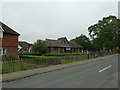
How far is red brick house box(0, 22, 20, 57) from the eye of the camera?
71.1 ft

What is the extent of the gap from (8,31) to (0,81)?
17.6 m

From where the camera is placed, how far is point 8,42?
2266cm

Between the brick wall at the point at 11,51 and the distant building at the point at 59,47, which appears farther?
the distant building at the point at 59,47

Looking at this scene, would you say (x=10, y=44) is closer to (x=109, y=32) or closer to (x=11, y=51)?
(x=11, y=51)

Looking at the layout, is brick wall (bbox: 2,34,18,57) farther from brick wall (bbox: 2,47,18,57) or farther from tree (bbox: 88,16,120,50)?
tree (bbox: 88,16,120,50)

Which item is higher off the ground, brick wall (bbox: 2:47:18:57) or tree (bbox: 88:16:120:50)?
tree (bbox: 88:16:120:50)

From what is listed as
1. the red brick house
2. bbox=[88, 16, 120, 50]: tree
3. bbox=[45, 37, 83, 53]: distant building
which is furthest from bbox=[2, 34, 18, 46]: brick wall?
bbox=[88, 16, 120, 50]: tree

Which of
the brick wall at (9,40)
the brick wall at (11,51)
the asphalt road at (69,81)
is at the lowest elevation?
the asphalt road at (69,81)

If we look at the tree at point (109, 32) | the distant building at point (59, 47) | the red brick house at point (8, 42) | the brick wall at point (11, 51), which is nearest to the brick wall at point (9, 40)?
the red brick house at point (8, 42)

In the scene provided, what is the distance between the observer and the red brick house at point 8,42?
21.7 meters

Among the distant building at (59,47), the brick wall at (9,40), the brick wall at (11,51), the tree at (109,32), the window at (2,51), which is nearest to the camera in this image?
the window at (2,51)

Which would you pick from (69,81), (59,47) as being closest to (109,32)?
(59,47)

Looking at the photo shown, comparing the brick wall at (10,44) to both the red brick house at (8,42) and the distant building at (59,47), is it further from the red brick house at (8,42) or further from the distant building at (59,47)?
the distant building at (59,47)

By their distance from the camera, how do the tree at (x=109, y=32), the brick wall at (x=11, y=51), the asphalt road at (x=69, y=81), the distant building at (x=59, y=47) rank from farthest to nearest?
the tree at (x=109, y=32)
the distant building at (x=59, y=47)
the brick wall at (x=11, y=51)
the asphalt road at (x=69, y=81)
